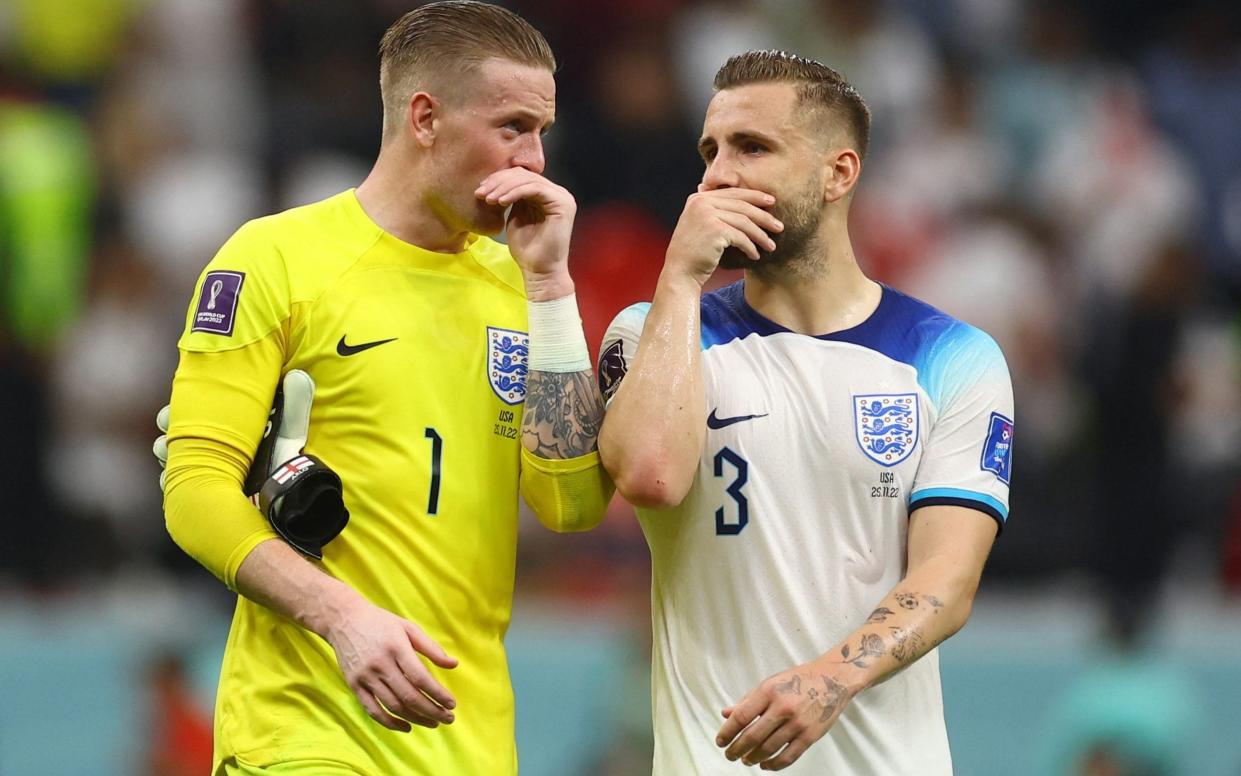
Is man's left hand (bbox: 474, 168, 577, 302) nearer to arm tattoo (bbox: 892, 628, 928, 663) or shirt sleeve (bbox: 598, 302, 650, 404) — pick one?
shirt sleeve (bbox: 598, 302, 650, 404)

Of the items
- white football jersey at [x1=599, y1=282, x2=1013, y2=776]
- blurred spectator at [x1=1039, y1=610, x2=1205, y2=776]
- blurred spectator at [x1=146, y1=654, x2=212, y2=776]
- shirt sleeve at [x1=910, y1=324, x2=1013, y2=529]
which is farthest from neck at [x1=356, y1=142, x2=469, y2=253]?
blurred spectator at [x1=1039, y1=610, x2=1205, y2=776]

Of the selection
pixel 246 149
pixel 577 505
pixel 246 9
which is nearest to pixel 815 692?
pixel 577 505

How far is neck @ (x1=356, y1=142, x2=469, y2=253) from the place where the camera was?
515 cm

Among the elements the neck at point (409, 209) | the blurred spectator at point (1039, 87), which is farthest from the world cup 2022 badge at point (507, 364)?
the blurred spectator at point (1039, 87)

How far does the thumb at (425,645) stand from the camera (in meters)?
4.50

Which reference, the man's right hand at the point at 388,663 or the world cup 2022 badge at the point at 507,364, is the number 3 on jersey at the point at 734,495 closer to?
the world cup 2022 badge at the point at 507,364

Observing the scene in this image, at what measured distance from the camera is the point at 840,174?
5.21 m

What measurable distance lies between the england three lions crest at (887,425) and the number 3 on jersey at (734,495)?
0.30 metres

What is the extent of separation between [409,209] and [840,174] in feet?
3.70

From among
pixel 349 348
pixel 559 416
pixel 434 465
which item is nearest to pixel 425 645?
pixel 434 465

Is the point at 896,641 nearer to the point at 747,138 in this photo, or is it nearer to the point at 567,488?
the point at 567,488

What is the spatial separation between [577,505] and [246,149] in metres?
7.00

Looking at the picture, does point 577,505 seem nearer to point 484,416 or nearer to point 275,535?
point 484,416

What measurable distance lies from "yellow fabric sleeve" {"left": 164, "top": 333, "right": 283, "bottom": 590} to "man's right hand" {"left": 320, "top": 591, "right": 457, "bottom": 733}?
0.34m
